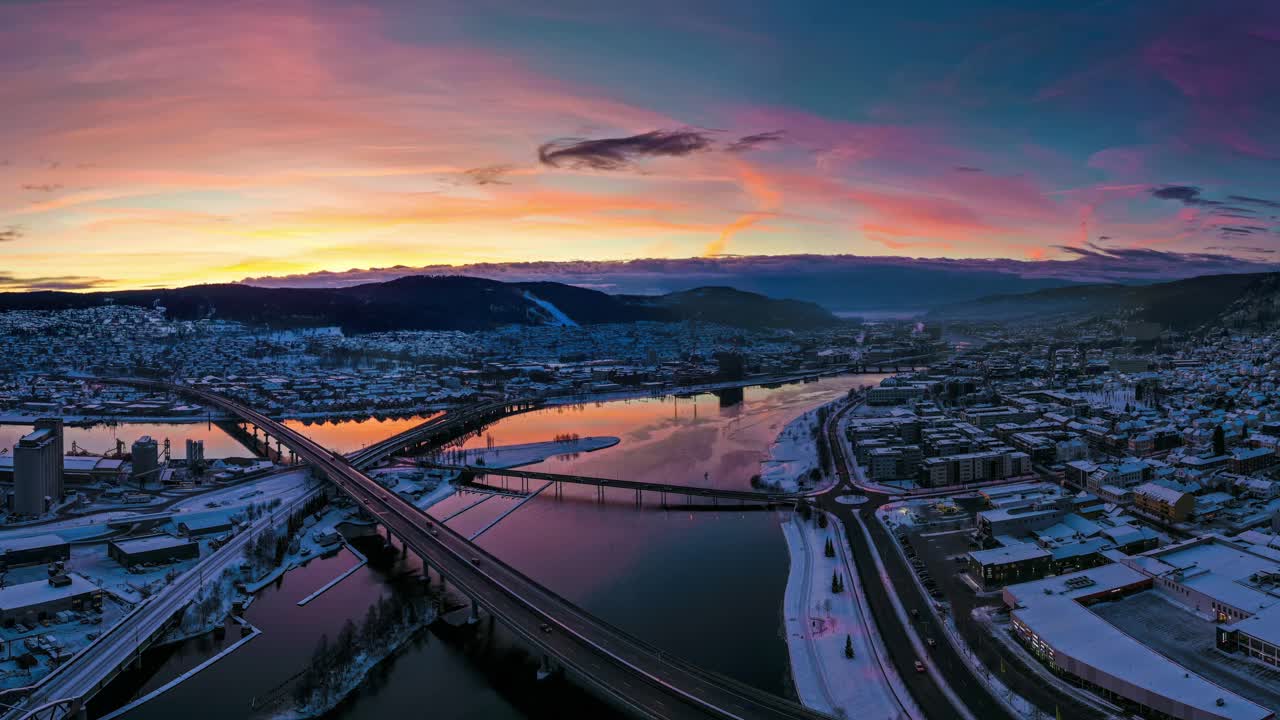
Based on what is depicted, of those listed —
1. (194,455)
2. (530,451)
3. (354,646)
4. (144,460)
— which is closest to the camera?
(354,646)

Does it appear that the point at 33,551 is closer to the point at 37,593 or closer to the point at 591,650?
the point at 37,593

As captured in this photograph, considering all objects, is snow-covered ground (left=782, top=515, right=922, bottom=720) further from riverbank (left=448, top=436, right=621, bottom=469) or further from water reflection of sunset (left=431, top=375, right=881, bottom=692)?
riverbank (left=448, top=436, right=621, bottom=469)

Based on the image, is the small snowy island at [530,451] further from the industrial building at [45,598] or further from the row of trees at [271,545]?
the industrial building at [45,598]

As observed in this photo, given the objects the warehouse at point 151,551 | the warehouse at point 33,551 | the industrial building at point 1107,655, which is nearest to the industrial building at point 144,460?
the warehouse at point 33,551

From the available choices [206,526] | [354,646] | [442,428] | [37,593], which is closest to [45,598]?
[37,593]

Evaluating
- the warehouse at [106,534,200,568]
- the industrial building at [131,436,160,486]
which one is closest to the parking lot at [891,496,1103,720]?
the warehouse at [106,534,200,568]

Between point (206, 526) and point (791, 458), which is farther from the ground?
point (791, 458)
